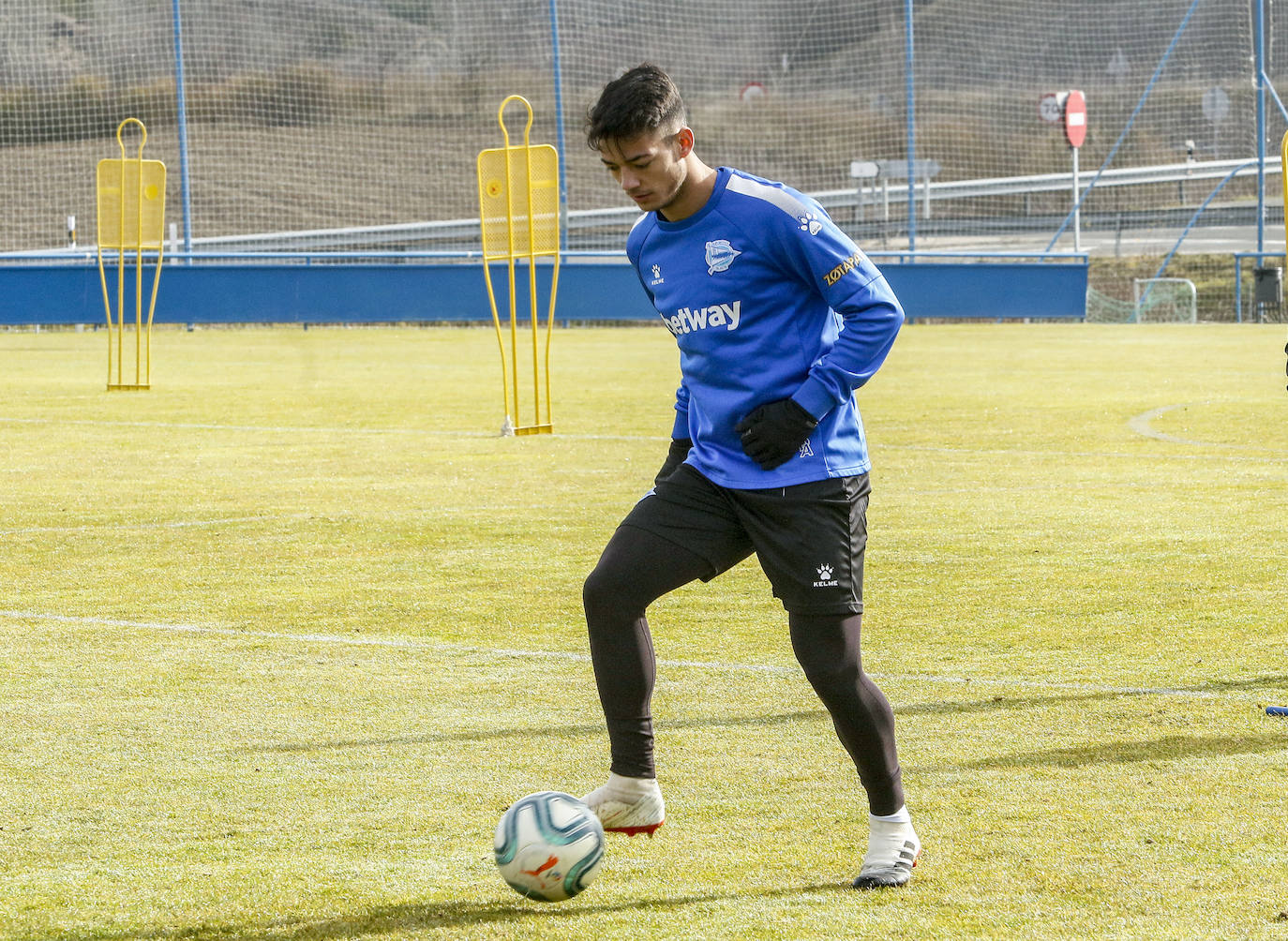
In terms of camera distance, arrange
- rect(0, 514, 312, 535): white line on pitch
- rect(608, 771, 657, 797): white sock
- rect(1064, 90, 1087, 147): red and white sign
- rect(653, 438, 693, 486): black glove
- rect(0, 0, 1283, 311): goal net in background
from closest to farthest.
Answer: rect(608, 771, 657, 797): white sock, rect(653, 438, 693, 486): black glove, rect(0, 514, 312, 535): white line on pitch, rect(0, 0, 1283, 311): goal net in background, rect(1064, 90, 1087, 147): red and white sign

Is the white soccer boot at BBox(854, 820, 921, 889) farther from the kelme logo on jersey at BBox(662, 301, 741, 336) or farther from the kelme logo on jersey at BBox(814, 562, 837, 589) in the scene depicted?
the kelme logo on jersey at BBox(662, 301, 741, 336)

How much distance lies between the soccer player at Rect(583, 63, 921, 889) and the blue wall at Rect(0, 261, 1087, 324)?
26273mm

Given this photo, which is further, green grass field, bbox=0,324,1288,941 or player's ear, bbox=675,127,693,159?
player's ear, bbox=675,127,693,159

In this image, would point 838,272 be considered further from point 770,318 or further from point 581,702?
point 581,702

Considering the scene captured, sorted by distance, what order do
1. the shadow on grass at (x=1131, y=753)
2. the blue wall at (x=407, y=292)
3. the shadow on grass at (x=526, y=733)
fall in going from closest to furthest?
the shadow on grass at (x=1131, y=753)
the shadow on grass at (x=526, y=733)
the blue wall at (x=407, y=292)

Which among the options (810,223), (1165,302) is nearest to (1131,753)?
(810,223)

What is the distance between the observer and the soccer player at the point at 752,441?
390 centimetres

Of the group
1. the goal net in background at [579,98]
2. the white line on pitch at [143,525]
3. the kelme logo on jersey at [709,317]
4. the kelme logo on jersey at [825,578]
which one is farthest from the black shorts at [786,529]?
the goal net in background at [579,98]

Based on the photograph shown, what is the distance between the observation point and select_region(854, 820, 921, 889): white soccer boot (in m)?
3.81

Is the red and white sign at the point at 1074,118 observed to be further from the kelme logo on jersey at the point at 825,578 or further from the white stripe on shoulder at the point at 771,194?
the kelme logo on jersey at the point at 825,578

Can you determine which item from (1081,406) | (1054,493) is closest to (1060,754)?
(1054,493)

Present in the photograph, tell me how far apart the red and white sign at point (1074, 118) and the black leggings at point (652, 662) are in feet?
113

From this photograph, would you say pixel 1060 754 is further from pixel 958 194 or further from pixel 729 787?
pixel 958 194

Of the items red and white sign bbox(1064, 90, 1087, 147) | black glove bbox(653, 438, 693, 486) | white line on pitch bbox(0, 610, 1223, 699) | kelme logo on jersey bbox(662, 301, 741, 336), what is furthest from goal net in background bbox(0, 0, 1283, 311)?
kelme logo on jersey bbox(662, 301, 741, 336)
